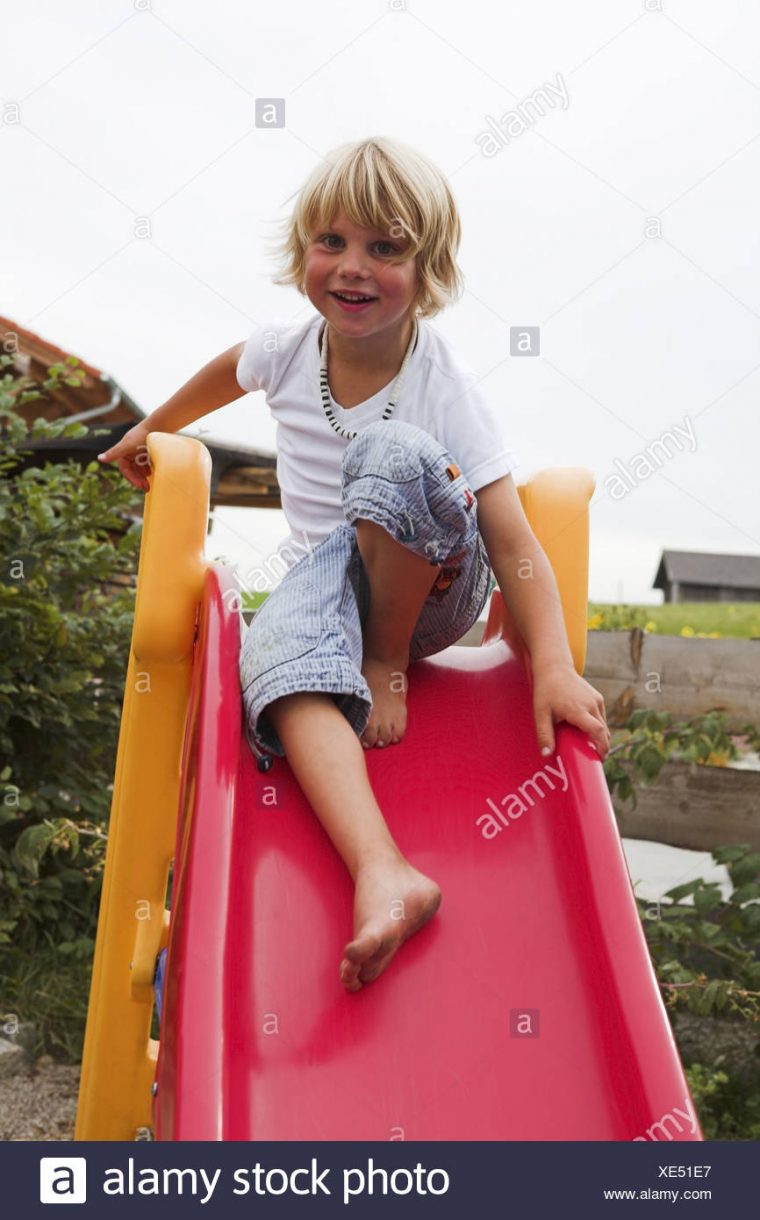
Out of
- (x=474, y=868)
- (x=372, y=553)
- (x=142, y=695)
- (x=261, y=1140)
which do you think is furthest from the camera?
(x=142, y=695)

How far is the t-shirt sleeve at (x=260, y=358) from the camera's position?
6.61 feet

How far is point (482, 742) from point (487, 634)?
0.39 metres

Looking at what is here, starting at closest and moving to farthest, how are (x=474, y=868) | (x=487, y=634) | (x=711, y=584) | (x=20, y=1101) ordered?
(x=474, y=868), (x=487, y=634), (x=20, y=1101), (x=711, y=584)

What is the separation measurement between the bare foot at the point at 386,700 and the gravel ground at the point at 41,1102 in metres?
1.24

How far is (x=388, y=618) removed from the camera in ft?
5.59

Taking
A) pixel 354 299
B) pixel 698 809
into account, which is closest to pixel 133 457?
pixel 354 299

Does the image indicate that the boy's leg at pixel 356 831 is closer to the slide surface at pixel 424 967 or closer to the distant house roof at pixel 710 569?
the slide surface at pixel 424 967

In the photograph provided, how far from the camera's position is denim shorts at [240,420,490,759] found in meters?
1.58

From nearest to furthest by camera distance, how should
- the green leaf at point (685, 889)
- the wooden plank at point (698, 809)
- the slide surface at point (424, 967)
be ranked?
the slide surface at point (424, 967) < the green leaf at point (685, 889) < the wooden plank at point (698, 809)

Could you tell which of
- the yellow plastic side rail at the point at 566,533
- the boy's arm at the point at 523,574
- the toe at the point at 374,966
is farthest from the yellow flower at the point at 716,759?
the toe at the point at 374,966
